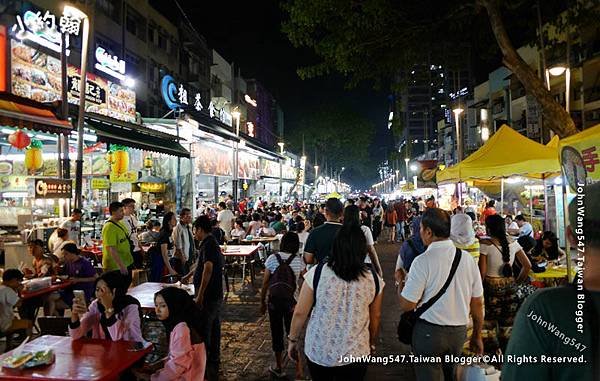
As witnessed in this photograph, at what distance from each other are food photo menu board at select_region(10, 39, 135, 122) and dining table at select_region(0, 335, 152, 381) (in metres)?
10.2

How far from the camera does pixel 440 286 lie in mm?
3471

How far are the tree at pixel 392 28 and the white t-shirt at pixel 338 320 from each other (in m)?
6.82

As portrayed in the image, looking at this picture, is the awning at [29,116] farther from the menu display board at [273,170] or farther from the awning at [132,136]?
the menu display board at [273,170]

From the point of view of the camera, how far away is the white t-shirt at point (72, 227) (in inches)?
383

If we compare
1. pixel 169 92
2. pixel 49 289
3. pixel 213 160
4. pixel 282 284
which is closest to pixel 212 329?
pixel 282 284

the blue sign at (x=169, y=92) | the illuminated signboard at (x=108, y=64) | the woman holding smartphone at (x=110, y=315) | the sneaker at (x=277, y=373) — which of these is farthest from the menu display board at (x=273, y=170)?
the woman holding smartphone at (x=110, y=315)

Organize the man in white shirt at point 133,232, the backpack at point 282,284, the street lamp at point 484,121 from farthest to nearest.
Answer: the street lamp at point 484,121 → the man in white shirt at point 133,232 → the backpack at point 282,284

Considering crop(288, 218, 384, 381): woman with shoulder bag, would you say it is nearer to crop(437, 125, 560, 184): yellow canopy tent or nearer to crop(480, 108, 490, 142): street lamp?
crop(437, 125, 560, 184): yellow canopy tent

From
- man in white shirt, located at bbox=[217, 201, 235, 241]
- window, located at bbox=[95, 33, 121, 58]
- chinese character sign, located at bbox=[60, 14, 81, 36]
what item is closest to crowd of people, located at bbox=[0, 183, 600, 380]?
chinese character sign, located at bbox=[60, 14, 81, 36]

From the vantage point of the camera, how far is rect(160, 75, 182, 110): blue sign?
2367cm

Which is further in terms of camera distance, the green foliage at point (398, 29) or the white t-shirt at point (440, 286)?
the green foliage at point (398, 29)

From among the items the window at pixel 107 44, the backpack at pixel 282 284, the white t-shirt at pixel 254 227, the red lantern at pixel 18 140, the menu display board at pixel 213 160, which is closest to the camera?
the backpack at pixel 282 284

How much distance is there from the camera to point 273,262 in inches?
219

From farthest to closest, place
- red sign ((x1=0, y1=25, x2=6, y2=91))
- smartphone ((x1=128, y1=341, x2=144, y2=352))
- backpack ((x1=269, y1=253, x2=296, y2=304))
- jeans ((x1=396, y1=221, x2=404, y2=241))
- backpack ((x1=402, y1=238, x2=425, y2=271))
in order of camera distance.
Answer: jeans ((x1=396, y1=221, x2=404, y2=241)) < red sign ((x1=0, y1=25, x2=6, y2=91)) < backpack ((x1=402, y1=238, x2=425, y2=271)) < backpack ((x1=269, y1=253, x2=296, y2=304)) < smartphone ((x1=128, y1=341, x2=144, y2=352))
